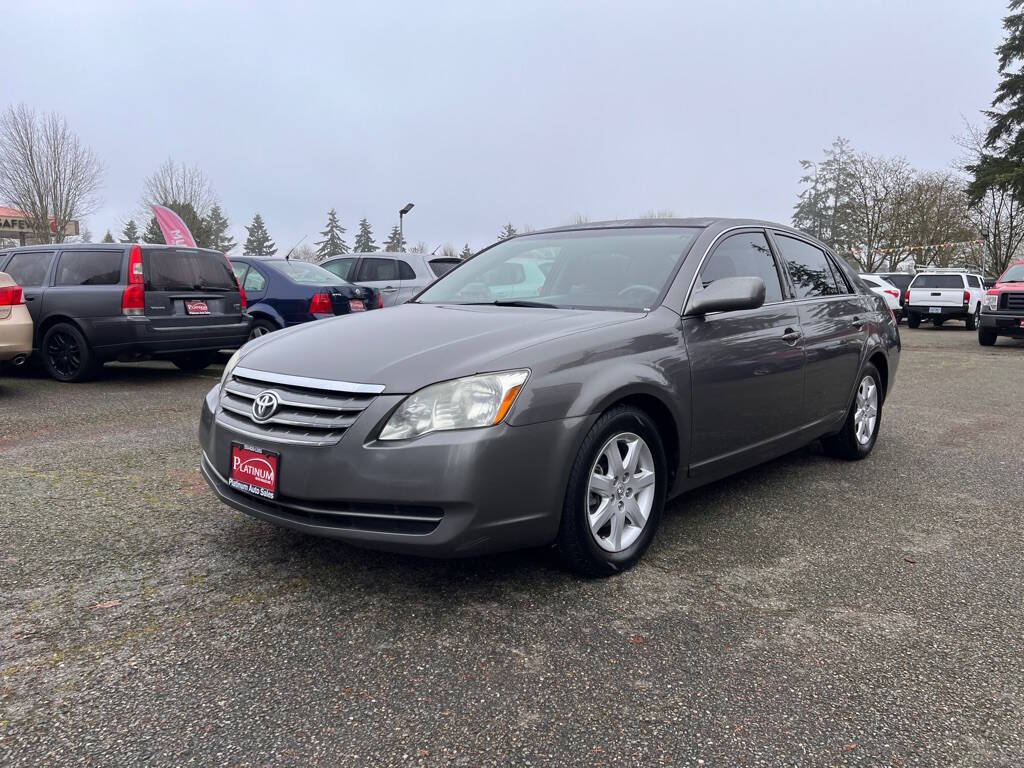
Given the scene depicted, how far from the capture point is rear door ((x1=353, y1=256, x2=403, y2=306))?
11.3m

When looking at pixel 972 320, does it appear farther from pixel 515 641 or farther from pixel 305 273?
pixel 515 641

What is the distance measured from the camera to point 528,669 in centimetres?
243

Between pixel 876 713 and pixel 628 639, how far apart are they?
0.77m

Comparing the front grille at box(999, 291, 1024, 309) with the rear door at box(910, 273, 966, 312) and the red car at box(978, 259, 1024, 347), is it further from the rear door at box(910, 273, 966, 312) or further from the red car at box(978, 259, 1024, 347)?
the rear door at box(910, 273, 966, 312)

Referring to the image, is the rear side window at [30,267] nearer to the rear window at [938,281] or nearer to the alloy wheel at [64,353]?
the alloy wheel at [64,353]

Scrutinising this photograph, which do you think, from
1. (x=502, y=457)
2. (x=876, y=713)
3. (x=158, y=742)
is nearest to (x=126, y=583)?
(x=158, y=742)

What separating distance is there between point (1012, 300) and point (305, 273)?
13102 mm

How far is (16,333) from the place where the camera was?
285 inches

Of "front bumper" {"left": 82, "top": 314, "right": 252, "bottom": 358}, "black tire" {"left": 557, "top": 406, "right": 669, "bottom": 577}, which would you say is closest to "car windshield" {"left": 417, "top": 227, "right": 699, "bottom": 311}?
"black tire" {"left": 557, "top": 406, "right": 669, "bottom": 577}

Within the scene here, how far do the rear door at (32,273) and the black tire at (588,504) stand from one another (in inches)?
294

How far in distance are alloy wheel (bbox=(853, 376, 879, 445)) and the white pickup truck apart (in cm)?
1807

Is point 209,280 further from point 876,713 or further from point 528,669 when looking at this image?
point 876,713

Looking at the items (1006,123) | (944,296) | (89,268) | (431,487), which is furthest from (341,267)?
(1006,123)

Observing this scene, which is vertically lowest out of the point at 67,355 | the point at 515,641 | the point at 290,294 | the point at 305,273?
the point at 515,641
